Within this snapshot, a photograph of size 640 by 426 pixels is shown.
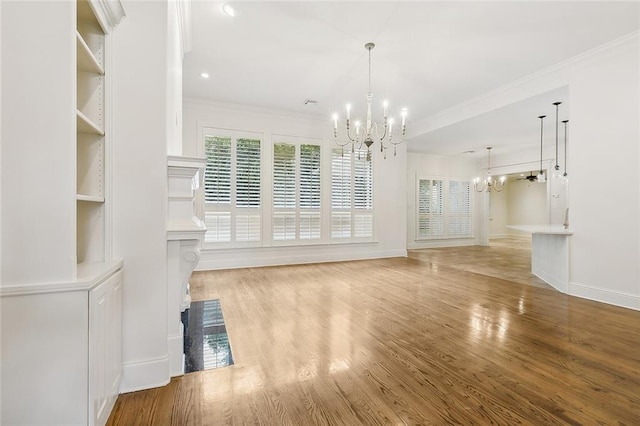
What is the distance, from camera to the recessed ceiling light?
2.77 meters

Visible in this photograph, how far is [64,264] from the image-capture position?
3.96 ft

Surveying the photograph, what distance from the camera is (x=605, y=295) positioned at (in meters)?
3.39

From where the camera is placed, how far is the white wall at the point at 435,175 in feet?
27.6

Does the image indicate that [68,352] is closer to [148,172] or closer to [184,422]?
[184,422]

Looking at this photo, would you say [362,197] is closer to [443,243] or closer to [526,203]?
[443,243]

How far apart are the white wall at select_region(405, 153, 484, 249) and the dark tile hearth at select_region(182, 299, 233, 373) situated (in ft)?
21.6

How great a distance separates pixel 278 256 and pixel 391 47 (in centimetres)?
409

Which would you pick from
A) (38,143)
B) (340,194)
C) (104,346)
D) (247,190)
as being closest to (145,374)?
(104,346)

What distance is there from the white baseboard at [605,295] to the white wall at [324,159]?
11.5ft

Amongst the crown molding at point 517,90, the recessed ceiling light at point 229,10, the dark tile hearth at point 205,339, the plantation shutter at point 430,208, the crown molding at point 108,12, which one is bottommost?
the dark tile hearth at point 205,339

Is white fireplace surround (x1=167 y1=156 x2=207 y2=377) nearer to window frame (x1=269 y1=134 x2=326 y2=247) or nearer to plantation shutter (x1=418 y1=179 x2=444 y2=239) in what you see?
window frame (x1=269 y1=134 x2=326 y2=247)

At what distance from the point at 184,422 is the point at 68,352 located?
650 millimetres

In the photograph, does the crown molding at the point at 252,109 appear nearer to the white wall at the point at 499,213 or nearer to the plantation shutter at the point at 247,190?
the plantation shutter at the point at 247,190

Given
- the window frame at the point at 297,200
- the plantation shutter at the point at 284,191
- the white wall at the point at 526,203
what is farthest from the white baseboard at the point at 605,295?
the white wall at the point at 526,203
